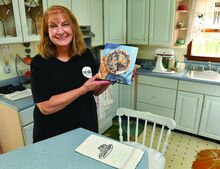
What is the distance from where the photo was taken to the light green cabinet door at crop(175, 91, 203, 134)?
246 cm

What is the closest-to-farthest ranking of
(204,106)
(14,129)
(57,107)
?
(57,107) → (14,129) → (204,106)

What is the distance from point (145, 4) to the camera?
104 inches

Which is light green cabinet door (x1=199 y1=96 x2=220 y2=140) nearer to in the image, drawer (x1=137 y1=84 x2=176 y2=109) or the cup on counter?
drawer (x1=137 y1=84 x2=176 y2=109)

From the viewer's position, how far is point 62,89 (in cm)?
115

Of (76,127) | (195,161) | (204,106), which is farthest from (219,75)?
(76,127)

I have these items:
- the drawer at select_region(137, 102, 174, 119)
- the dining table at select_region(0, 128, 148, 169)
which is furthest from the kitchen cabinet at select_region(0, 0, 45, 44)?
the drawer at select_region(137, 102, 174, 119)

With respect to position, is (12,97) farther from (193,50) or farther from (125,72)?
(193,50)

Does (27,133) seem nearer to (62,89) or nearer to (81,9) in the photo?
(62,89)

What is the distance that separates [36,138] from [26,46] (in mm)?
1348

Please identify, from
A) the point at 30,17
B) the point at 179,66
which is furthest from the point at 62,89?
the point at 179,66

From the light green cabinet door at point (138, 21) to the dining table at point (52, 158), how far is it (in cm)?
219

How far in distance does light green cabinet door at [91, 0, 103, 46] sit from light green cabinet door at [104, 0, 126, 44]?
0.07m

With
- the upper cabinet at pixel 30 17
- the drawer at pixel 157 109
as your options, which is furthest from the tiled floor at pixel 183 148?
the upper cabinet at pixel 30 17

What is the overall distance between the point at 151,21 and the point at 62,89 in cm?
199
